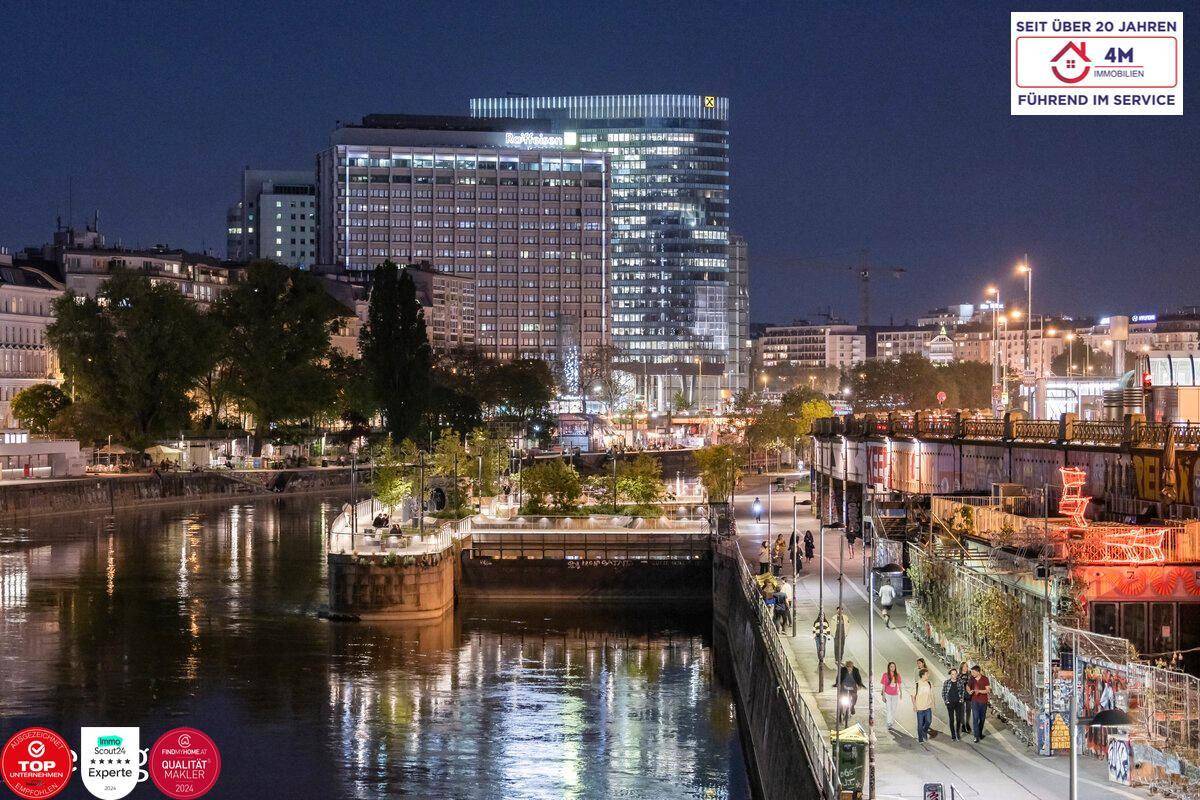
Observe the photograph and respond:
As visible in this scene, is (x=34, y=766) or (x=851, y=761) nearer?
(x=851, y=761)

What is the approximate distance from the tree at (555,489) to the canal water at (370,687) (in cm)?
1168

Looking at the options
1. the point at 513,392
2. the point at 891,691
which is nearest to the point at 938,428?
the point at 891,691

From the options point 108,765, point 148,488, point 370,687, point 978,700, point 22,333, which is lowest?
point 370,687

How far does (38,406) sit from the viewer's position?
430ft

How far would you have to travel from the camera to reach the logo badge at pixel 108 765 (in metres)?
34.2

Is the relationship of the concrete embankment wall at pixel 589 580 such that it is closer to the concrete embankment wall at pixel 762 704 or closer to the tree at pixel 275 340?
the concrete embankment wall at pixel 762 704

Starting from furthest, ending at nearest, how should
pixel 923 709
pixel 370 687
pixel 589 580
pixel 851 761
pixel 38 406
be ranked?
pixel 38 406 → pixel 589 580 → pixel 370 687 → pixel 923 709 → pixel 851 761

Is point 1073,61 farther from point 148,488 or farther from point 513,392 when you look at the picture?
point 513,392

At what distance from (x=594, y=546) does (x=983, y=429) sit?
1831 centimetres

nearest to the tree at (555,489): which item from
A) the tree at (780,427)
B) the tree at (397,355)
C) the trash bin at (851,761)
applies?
the tree at (397,355)

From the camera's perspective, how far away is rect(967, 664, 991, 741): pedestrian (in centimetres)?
2664

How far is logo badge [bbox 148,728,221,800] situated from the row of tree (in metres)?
79.0

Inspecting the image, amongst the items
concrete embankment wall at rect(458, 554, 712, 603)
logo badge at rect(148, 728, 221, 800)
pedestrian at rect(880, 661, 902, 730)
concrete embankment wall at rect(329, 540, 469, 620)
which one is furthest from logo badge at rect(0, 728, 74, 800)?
concrete embankment wall at rect(458, 554, 712, 603)

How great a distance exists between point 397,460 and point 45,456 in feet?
146
